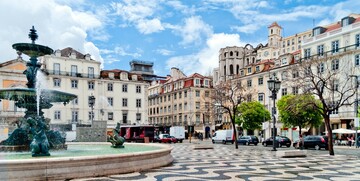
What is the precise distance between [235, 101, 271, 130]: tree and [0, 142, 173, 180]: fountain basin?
39122 millimetres

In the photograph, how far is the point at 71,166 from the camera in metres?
9.31

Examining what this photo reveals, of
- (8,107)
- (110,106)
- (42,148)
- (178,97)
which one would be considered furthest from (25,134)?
(178,97)

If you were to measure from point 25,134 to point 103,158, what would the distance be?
5.45 meters

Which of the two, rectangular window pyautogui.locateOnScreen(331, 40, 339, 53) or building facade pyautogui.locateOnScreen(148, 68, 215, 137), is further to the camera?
building facade pyautogui.locateOnScreen(148, 68, 215, 137)

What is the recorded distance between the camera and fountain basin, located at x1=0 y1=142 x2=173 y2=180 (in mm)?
8383

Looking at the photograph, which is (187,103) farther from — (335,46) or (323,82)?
(323,82)

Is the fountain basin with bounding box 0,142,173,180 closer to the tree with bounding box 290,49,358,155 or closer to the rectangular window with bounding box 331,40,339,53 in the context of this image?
the tree with bounding box 290,49,358,155

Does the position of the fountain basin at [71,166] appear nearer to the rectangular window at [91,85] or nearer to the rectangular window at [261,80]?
the rectangular window at [91,85]

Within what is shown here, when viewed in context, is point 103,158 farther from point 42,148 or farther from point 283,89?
point 283,89

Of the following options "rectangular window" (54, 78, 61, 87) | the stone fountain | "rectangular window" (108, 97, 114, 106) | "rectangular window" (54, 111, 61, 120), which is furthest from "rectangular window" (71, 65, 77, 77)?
the stone fountain

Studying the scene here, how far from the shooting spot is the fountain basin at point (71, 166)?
838cm

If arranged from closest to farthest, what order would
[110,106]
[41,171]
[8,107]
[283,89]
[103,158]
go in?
[41,171]
[103,158]
[8,107]
[283,89]
[110,106]

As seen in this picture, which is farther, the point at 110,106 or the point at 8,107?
the point at 110,106

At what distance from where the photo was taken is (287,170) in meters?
12.7
